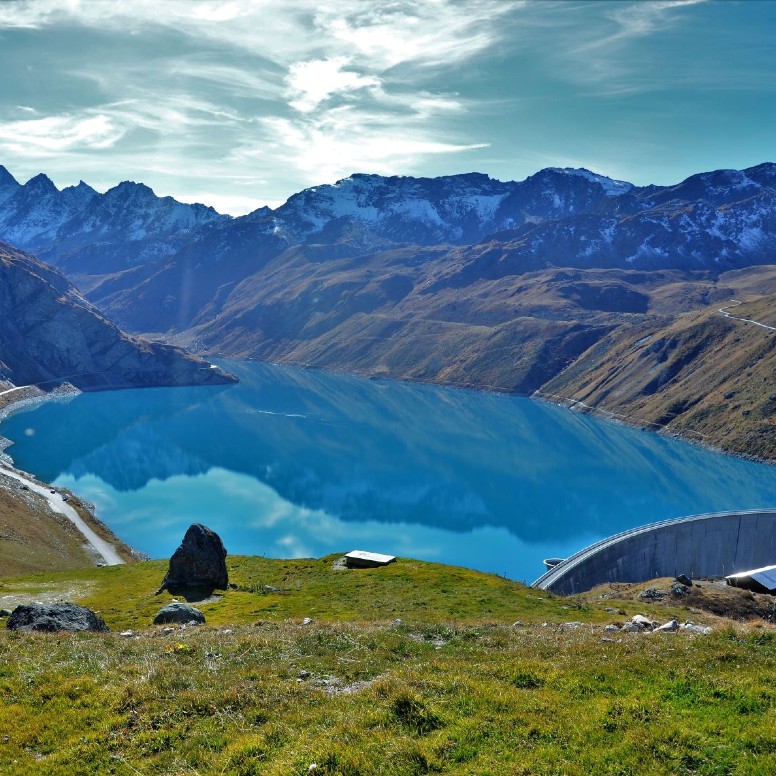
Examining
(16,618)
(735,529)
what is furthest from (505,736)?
(735,529)

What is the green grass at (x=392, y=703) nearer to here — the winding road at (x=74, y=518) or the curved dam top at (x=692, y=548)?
the winding road at (x=74, y=518)

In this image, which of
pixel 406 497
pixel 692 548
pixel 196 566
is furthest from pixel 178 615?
pixel 406 497

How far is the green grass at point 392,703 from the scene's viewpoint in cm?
1427

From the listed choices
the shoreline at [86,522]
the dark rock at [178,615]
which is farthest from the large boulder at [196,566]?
the shoreline at [86,522]

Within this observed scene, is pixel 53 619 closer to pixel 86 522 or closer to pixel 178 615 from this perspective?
pixel 178 615

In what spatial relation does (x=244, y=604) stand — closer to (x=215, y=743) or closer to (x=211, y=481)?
(x=215, y=743)

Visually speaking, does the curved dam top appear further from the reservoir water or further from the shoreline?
the shoreline

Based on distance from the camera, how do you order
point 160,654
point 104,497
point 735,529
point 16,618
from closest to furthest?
point 160,654 → point 16,618 → point 735,529 → point 104,497

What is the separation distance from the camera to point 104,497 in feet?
490

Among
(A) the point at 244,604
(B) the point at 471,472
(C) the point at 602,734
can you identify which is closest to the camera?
(C) the point at 602,734

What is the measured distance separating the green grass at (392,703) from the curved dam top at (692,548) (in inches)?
2867

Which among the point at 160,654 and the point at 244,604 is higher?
the point at 160,654

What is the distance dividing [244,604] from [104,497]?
113020 mm

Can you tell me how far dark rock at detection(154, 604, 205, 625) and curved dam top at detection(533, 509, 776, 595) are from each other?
209 feet
